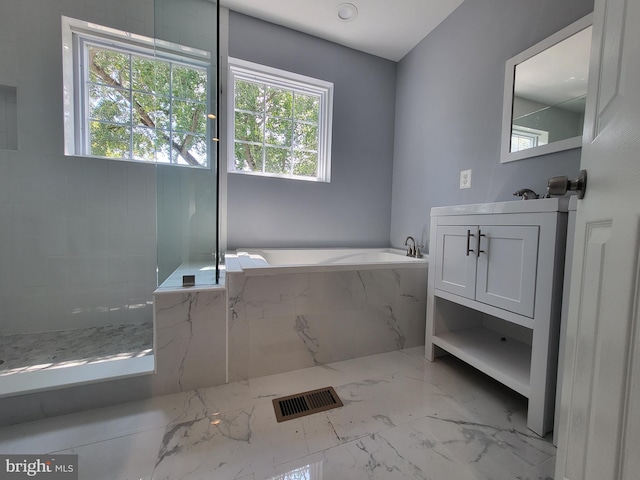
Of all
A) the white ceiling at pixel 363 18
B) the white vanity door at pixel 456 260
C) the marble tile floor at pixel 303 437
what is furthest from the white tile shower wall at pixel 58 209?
the white vanity door at pixel 456 260

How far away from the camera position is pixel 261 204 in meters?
2.35

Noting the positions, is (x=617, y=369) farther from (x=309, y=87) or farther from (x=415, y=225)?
(x=309, y=87)

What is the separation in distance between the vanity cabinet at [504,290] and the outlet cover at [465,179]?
0.53 metres

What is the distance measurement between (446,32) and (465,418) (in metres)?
2.66

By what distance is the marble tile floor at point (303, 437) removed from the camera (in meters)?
0.88

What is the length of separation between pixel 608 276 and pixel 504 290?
849mm

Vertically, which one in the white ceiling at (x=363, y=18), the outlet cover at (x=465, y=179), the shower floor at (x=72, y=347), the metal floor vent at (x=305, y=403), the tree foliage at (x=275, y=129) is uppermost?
the white ceiling at (x=363, y=18)

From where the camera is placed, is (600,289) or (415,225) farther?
(415,225)

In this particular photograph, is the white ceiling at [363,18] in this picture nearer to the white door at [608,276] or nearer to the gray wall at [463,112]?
the gray wall at [463,112]

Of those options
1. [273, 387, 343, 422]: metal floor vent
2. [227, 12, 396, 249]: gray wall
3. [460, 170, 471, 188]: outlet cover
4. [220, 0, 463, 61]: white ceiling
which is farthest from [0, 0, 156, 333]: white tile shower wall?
[460, 170, 471, 188]: outlet cover

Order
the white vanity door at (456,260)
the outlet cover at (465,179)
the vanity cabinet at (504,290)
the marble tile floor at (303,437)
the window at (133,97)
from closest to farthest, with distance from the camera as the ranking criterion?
the marble tile floor at (303,437) → the vanity cabinet at (504,290) → the white vanity door at (456,260) → the window at (133,97) → the outlet cover at (465,179)

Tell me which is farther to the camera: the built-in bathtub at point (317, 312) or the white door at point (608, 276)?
the built-in bathtub at point (317, 312)

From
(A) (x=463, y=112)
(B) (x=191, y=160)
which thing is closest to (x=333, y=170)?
(A) (x=463, y=112)

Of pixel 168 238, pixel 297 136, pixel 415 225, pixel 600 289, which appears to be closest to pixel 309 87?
pixel 297 136
